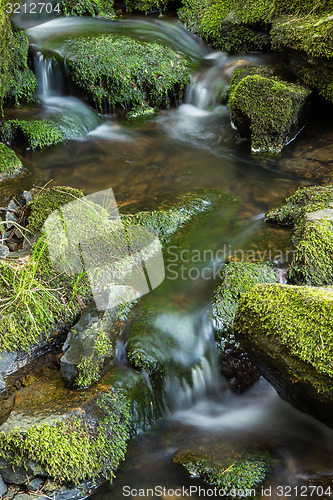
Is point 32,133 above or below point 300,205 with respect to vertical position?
above

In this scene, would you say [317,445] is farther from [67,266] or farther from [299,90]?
[299,90]

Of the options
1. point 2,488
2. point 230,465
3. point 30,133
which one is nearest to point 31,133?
point 30,133

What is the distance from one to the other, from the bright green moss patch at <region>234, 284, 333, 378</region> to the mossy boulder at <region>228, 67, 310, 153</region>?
417 cm

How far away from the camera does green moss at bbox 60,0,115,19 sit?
9734mm

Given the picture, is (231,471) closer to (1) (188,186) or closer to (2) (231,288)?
(2) (231,288)

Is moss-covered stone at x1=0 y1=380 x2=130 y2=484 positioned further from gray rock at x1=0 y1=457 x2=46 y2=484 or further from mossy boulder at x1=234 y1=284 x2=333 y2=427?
mossy boulder at x1=234 y1=284 x2=333 y2=427

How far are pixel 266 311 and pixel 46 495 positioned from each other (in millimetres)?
1857

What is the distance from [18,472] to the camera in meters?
2.75

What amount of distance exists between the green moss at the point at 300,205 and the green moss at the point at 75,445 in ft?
9.12

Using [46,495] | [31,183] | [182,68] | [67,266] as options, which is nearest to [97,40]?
[182,68]

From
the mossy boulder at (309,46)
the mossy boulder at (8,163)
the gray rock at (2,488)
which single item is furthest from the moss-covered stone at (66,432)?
the mossy boulder at (309,46)

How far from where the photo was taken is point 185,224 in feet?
16.0

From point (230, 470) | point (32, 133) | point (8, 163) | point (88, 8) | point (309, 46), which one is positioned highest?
point (88, 8)

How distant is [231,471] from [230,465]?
0.04 metres
